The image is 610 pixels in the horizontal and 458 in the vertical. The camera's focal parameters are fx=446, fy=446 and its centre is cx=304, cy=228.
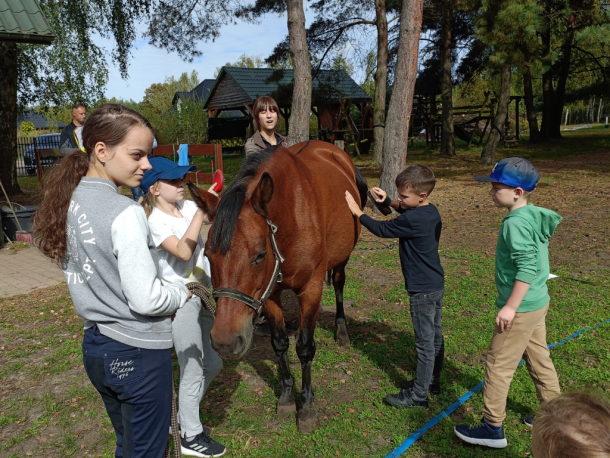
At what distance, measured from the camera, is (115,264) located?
1.66 m

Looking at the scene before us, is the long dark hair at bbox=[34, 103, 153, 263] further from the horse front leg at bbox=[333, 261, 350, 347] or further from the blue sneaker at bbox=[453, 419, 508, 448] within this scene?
the horse front leg at bbox=[333, 261, 350, 347]

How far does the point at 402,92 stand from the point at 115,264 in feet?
27.9

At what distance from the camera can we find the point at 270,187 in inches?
94.5

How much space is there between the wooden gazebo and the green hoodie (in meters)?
15.0

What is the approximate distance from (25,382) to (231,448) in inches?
81.7

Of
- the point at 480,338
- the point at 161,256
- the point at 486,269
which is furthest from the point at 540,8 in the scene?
the point at 161,256

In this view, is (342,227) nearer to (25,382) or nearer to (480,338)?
(480,338)

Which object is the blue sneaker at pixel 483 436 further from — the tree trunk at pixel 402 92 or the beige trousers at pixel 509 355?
the tree trunk at pixel 402 92

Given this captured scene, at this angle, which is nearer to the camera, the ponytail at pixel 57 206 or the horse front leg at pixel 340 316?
the ponytail at pixel 57 206

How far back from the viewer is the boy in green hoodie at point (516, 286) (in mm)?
2363

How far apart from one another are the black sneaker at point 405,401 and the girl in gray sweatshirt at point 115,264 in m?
1.83

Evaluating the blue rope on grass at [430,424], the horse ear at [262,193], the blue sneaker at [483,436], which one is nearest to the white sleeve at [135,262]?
the horse ear at [262,193]

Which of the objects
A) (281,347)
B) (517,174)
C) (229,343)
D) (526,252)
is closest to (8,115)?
(281,347)

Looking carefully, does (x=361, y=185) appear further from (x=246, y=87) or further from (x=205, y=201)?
(x=246, y=87)
